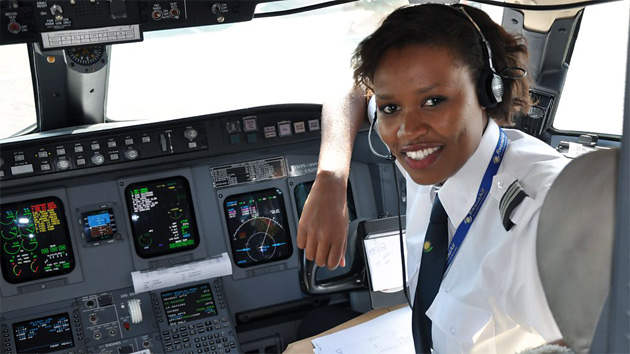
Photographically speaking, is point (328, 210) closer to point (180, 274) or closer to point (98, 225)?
point (180, 274)

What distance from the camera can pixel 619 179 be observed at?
59 cm

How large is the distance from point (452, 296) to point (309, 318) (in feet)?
3.54

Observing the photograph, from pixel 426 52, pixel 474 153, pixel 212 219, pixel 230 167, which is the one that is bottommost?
pixel 212 219

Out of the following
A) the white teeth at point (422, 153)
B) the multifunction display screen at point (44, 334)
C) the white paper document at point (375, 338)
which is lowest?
the multifunction display screen at point (44, 334)

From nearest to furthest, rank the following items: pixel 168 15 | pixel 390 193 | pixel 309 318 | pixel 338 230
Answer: pixel 338 230
pixel 168 15
pixel 309 318
pixel 390 193

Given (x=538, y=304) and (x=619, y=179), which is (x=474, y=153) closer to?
(x=538, y=304)

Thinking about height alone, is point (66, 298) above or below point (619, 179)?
below

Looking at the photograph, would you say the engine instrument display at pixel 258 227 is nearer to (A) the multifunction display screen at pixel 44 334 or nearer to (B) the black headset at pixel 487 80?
(A) the multifunction display screen at pixel 44 334

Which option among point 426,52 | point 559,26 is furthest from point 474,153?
point 559,26

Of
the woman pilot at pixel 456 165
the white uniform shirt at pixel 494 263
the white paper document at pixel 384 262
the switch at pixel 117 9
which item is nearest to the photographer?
the white uniform shirt at pixel 494 263

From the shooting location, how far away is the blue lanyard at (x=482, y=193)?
1.41m

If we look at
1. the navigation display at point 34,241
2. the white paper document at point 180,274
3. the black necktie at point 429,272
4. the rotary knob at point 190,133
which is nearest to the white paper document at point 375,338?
the black necktie at point 429,272

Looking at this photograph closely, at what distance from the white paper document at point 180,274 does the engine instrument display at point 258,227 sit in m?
0.11

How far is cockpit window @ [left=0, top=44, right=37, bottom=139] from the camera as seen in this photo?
8.13ft
